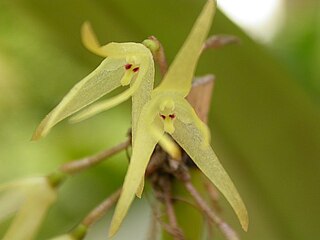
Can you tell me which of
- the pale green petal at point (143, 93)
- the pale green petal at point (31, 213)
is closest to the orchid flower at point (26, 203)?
the pale green petal at point (31, 213)

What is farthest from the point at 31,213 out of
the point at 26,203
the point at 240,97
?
the point at 240,97

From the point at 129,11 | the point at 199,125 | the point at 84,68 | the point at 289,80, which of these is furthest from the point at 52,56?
the point at 199,125

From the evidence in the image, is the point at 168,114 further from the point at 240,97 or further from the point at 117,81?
the point at 240,97

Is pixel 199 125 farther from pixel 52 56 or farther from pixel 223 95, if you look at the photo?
pixel 52 56

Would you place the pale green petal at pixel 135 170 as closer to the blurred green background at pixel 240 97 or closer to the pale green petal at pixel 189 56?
the pale green petal at pixel 189 56

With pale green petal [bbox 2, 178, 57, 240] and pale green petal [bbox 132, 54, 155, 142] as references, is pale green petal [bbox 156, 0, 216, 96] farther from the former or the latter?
pale green petal [bbox 2, 178, 57, 240]

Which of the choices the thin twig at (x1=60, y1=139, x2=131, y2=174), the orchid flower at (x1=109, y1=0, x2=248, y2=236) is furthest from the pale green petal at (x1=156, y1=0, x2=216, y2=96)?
the thin twig at (x1=60, y1=139, x2=131, y2=174)
